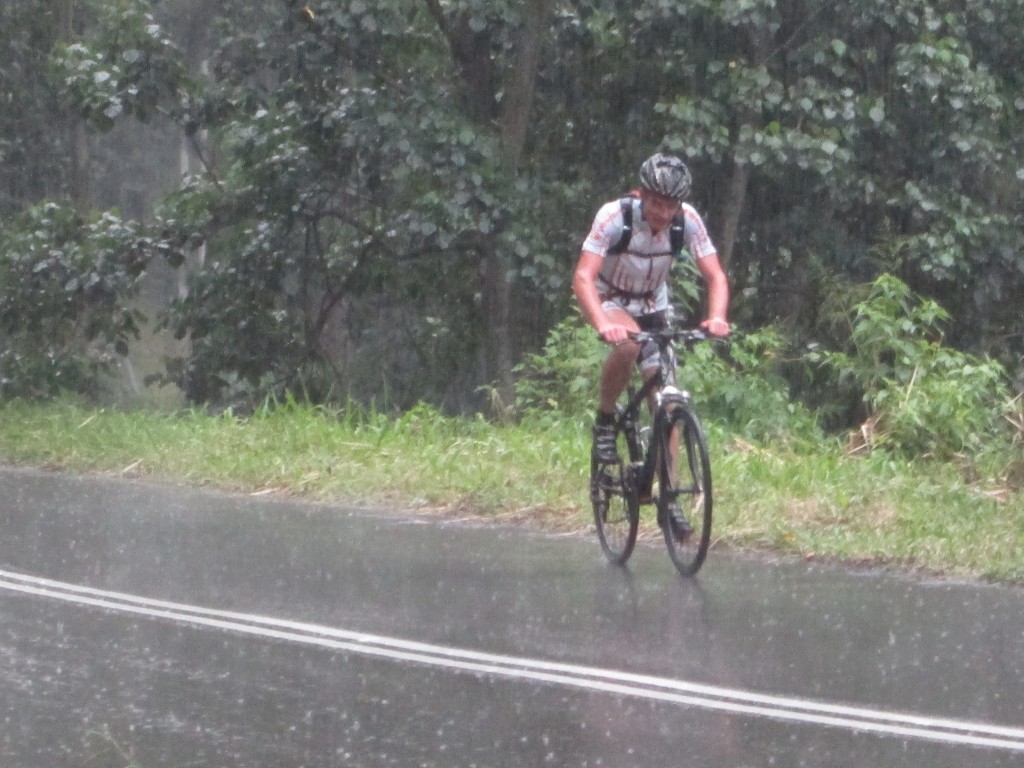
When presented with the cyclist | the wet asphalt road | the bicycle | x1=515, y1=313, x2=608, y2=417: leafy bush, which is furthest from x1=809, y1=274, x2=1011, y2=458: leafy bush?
the cyclist

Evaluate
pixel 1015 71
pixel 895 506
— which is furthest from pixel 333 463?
pixel 1015 71

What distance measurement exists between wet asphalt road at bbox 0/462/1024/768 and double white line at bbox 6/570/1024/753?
1 cm

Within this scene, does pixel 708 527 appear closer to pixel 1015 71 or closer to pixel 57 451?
pixel 57 451

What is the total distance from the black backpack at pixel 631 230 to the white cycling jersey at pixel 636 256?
0.01 m

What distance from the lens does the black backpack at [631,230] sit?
25.0ft

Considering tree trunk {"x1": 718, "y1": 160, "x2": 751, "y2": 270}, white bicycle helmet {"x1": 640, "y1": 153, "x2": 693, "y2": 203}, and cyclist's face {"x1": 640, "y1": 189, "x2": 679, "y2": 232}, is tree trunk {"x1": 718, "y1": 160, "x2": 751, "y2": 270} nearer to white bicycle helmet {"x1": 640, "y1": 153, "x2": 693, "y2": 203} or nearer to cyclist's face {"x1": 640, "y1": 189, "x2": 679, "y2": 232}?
cyclist's face {"x1": 640, "y1": 189, "x2": 679, "y2": 232}

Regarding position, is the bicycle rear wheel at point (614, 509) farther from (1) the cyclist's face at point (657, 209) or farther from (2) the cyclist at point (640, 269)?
(1) the cyclist's face at point (657, 209)

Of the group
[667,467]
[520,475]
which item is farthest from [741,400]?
[667,467]

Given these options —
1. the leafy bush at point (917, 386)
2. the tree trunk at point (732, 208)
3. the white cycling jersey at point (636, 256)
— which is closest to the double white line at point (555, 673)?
the white cycling jersey at point (636, 256)

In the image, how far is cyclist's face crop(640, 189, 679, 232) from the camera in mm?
7504

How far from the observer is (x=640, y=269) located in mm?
7785

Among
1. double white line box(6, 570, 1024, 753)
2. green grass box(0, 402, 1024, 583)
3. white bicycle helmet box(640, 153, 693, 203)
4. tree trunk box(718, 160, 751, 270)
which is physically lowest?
double white line box(6, 570, 1024, 753)

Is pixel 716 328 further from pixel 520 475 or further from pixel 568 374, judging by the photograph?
pixel 568 374

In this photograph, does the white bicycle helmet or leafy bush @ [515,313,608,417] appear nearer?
the white bicycle helmet
